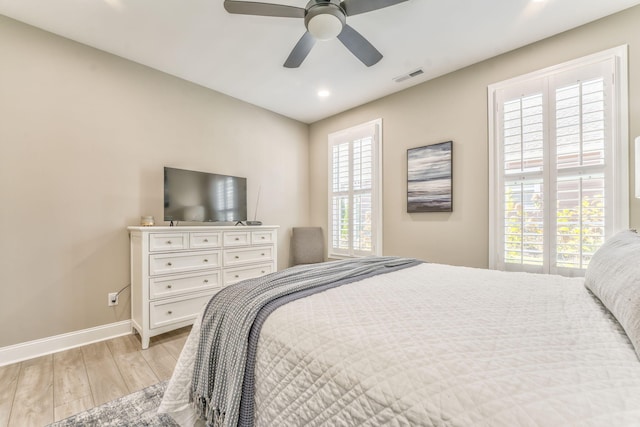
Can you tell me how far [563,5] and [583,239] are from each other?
1.82 m

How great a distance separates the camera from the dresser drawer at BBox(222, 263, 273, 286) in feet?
9.59

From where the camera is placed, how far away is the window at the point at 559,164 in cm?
216

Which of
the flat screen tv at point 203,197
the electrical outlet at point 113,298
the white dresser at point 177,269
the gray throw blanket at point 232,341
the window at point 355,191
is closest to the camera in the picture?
the gray throw blanket at point 232,341

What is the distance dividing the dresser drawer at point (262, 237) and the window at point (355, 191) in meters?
1.08

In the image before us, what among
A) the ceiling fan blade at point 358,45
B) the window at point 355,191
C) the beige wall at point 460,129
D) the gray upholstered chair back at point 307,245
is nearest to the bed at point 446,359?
the beige wall at point 460,129

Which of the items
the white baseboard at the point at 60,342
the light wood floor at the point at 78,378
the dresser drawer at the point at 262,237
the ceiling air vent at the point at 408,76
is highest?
the ceiling air vent at the point at 408,76

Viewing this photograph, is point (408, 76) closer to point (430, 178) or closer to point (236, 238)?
point (430, 178)

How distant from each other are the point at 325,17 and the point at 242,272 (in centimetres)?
247

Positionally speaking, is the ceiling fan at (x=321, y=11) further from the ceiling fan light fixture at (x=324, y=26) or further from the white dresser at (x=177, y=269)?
the white dresser at (x=177, y=269)

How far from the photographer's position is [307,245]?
4129mm

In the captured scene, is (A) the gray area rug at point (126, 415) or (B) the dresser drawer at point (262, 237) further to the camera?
(B) the dresser drawer at point (262, 237)

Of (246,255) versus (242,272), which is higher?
(246,255)

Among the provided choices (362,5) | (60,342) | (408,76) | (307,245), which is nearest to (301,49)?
(362,5)

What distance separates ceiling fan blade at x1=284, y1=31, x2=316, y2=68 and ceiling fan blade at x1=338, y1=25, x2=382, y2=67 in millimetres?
227
